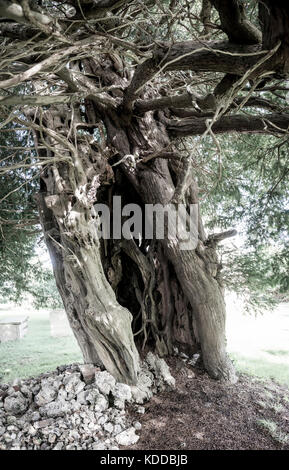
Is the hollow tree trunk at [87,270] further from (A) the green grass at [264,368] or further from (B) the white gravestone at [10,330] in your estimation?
(B) the white gravestone at [10,330]

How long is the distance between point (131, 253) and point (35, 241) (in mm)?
2104

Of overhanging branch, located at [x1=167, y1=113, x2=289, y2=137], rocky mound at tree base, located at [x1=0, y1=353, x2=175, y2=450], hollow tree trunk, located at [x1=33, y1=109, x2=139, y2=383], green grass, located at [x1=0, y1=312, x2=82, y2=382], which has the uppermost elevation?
overhanging branch, located at [x1=167, y1=113, x2=289, y2=137]

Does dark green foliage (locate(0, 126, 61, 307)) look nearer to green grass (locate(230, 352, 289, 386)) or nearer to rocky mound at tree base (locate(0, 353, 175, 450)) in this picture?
rocky mound at tree base (locate(0, 353, 175, 450))

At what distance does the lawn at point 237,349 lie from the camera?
5496mm

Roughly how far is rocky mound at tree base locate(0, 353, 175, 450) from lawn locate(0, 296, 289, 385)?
7.83ft

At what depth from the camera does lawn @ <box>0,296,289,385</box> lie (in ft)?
18.0

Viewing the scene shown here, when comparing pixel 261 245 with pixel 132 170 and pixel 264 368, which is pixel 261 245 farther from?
pixel 264 368

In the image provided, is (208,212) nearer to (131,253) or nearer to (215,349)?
(131,253)

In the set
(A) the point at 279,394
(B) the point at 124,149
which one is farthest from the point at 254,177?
(A) the point at 279,394

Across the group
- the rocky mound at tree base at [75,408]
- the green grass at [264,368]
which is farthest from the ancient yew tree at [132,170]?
the green grass at [264,368]

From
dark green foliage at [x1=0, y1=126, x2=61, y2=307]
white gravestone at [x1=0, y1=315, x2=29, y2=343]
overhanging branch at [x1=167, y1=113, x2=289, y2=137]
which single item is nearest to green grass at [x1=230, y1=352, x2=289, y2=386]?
overhanging branch at [x1=167, y1=113, x2=289, y2=137]

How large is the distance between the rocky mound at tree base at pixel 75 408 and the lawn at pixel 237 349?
2.39 meters

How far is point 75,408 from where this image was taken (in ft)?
8.34

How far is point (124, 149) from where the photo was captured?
3.32 metres
